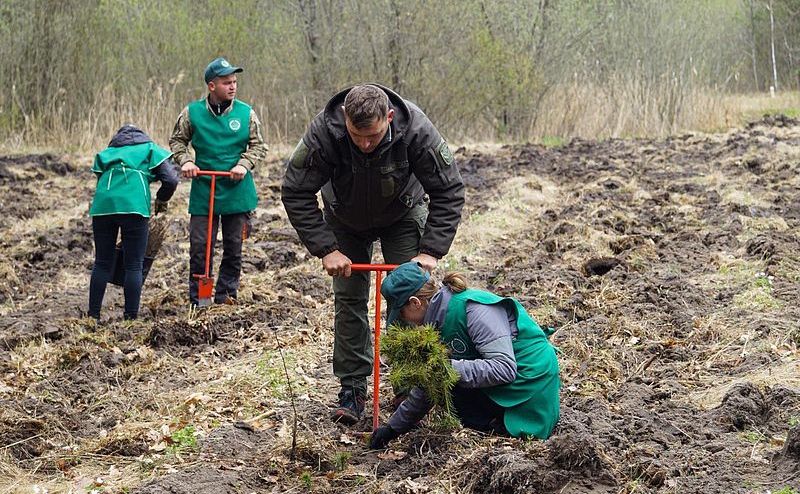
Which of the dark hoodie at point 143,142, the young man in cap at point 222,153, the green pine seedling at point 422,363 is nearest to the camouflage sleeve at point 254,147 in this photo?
the young man in cap at point 222,153

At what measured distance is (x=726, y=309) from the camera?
7.42 meters

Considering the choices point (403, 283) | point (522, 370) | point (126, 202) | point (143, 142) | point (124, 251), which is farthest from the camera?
point (143, 142)

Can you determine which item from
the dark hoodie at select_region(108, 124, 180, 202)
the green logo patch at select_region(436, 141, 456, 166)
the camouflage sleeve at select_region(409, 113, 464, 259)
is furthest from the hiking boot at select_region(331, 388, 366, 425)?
the dark hoodie at select_region(108, 124, 180, 202)

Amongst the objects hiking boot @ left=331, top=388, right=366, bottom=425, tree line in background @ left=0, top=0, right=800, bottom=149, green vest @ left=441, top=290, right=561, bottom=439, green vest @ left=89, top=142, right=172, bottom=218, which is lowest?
hiking boot @ left=331, top=388, right=366, bottom=425

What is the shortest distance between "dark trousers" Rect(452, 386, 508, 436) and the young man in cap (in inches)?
145

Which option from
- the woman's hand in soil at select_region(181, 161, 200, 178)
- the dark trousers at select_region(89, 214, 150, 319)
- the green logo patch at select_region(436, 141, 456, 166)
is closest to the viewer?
the green logo patch at select_region(436, 141, 456, 166)

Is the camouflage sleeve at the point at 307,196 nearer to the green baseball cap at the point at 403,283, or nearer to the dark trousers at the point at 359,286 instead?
the dark trousers at the point at 359,286

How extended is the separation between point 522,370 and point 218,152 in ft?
13.7

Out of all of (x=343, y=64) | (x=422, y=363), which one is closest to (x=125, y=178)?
(x=422, y=363)

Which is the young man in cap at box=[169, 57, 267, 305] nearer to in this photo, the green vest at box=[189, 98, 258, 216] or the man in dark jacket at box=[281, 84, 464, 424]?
the green vest at box=[189, 98, 258, 216]

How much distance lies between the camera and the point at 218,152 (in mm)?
8312

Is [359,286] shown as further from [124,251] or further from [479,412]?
[124,251]

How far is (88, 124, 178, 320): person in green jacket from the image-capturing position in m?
7.71

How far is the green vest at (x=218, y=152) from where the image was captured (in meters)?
8.30
